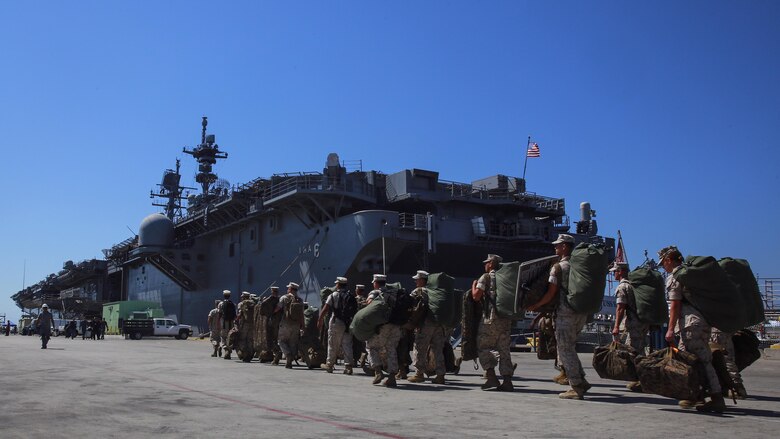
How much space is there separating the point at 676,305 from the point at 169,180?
6380 cm

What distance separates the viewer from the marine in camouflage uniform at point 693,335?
6172 mm

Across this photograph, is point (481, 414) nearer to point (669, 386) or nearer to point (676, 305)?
point (669, 386)

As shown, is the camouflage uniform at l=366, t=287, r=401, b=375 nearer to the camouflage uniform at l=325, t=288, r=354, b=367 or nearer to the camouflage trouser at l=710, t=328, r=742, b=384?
the camouflage uniform at l=325, t=288, r=354, b=367

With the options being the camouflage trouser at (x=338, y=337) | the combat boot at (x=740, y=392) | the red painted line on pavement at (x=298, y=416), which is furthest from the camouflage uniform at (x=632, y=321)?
the camouflage trouser at (x=338, y=337)

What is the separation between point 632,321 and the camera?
8891 mm

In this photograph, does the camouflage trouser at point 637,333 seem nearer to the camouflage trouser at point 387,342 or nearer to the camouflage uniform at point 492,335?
the camouflage uniform at point 492,335

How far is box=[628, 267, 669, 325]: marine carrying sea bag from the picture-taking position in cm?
870

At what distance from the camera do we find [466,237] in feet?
103

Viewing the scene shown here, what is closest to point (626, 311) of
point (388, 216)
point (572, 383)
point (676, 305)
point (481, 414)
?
point (572, 383)

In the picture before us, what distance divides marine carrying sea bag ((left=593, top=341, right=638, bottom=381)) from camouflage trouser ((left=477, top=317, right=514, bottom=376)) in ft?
5.83

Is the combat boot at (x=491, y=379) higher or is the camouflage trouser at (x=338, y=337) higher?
the camouflage trouser at (x=338, y=337)

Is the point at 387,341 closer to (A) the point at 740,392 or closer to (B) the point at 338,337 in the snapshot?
(B) the point at 338,337

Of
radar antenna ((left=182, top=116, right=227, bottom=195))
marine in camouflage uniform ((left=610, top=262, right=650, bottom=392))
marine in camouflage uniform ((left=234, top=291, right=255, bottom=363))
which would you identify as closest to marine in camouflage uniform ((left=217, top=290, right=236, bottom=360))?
marine in camouflage uniform ((left=234, top=291, right=255, bottom=363))

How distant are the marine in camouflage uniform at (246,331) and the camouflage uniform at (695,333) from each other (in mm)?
11114
